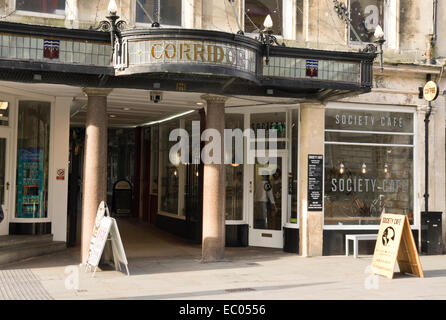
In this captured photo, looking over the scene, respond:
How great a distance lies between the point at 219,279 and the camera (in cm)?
1005

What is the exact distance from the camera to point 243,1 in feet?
42.3

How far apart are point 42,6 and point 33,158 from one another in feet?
11.5

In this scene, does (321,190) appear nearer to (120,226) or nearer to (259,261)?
(259,261)

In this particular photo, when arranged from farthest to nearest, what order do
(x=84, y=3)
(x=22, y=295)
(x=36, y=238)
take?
1. (x=36, y=238)
2. (x=84, y=3)
3. (x=22, y=295)

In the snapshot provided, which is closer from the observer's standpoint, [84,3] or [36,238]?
[84,3]

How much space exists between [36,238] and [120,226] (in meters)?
6.51

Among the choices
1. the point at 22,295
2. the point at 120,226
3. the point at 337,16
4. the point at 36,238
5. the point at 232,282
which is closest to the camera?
the point at 22,295

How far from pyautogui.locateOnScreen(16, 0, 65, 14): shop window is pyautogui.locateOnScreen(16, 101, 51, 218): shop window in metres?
2.44

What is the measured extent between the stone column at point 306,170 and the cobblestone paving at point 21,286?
6042 millimetres

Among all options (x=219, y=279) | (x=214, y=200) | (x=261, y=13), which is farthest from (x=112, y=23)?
(x=219, y=279)

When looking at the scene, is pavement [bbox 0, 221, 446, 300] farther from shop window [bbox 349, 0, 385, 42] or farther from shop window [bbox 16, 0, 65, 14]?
shop window [bbox 349, 0, 385, 42]

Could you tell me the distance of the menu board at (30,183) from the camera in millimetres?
13031

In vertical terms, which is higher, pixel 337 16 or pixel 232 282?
pixel 337 16
